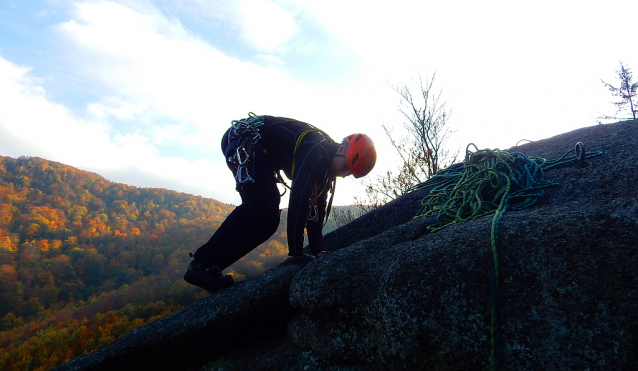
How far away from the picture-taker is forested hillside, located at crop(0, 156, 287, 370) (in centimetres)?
2623

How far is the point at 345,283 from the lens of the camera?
2.53 m

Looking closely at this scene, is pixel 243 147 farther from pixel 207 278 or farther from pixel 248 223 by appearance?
pixel 207 278

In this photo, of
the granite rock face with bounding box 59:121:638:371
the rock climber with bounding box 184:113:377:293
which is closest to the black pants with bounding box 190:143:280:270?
the rock climber with bounding box 184:113:377:293

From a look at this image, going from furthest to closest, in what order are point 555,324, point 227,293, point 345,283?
1. point 227,293
2. point 345,283
3. point 555,324

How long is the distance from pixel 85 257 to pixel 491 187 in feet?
201

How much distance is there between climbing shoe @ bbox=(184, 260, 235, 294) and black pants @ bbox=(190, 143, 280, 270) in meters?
0.06

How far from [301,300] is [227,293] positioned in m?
0.87

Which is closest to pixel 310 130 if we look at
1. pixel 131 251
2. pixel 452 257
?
pixel 452 257

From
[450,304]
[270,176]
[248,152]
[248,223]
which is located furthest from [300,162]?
[450,304]

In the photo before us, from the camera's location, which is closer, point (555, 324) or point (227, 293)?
point (555, 324)

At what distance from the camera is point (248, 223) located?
11.0ft

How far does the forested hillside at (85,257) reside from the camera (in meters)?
26.2

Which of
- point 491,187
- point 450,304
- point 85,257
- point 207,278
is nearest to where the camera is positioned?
point 450,304

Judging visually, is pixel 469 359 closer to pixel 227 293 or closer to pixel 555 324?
pixel 555 324
